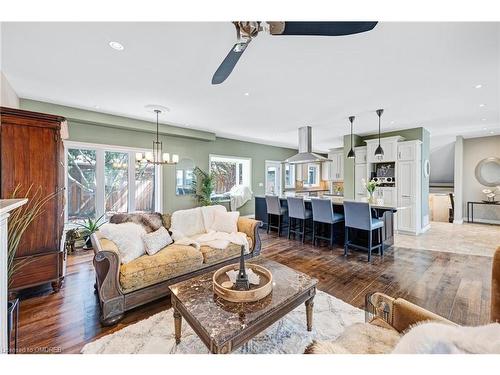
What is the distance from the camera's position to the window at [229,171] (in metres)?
6.88

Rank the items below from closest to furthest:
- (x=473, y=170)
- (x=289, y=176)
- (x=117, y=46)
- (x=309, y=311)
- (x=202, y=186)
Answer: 1. (x=309, y=311)
2. (x=117, y=46)
3. (x=202, y=186)
4. (x=473, y=170)
5. (x=289, y=176)

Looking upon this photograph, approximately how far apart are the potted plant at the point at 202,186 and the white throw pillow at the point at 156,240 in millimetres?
3157

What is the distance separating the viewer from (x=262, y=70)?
2613mm

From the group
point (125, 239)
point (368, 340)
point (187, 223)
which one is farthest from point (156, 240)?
point (368, 340)

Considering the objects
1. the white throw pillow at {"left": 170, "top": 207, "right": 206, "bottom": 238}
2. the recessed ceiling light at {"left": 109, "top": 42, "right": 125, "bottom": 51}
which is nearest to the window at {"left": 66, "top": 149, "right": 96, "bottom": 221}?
the white throw pillow at {"left": 170, "top": 207, "right": 206, "bottom": 238}

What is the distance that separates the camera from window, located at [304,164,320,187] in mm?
9170

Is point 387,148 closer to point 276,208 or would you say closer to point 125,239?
point 276,208

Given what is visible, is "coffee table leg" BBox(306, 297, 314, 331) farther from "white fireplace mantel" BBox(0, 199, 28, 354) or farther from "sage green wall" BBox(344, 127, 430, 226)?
"sage green wall" BBox(344, 127, 430, 226)

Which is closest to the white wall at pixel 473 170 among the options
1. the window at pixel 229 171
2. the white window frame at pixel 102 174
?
the window at pixel 229 171

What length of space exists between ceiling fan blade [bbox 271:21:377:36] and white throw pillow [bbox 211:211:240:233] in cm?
266

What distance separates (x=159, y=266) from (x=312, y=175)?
26.6 ft
